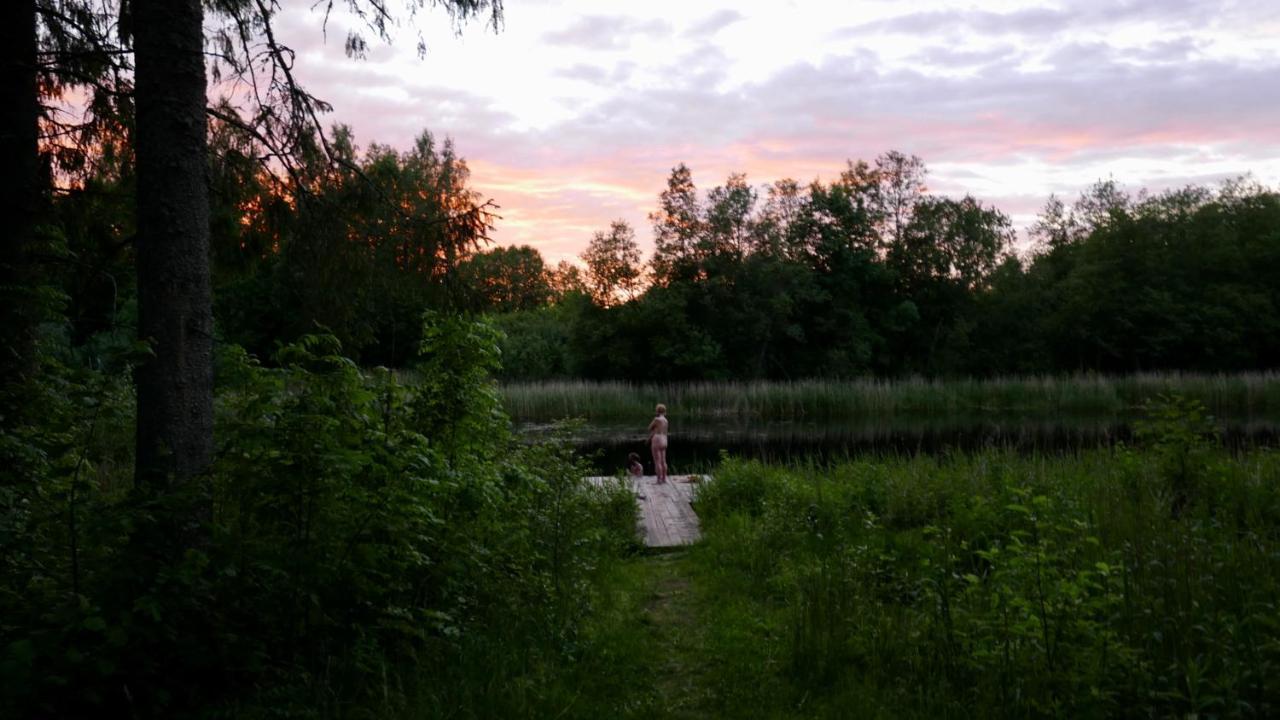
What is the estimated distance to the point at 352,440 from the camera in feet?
12.3

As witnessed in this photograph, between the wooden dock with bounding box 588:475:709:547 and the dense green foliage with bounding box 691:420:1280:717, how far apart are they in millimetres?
857

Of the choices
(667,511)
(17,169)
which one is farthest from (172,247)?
(667,511)

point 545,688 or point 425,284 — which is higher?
point 425,284

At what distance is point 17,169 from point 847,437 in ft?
62.2

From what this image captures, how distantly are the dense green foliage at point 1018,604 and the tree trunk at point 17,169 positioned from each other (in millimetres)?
4481

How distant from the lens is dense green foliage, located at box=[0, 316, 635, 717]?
10.7ft

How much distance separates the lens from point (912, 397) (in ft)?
93.9

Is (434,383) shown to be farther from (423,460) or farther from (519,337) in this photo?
(519,337)

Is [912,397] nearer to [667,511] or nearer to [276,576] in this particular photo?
[667,511]

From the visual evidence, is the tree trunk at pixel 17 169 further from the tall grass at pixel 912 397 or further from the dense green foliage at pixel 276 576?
the tall grass at pixel 912 397

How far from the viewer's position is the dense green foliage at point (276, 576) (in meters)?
3.27

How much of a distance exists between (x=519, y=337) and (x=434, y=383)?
3397cm

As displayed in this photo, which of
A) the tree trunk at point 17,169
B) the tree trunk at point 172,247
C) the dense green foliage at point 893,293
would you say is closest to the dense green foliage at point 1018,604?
the tree trunk at point 172,247

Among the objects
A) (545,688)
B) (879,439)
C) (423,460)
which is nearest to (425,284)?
(423,460)
